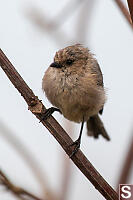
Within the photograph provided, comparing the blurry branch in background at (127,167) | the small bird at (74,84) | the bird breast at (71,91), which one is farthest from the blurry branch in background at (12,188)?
the bird breast at (71,91)

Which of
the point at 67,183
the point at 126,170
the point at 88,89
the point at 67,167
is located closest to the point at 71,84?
the point at 88,89

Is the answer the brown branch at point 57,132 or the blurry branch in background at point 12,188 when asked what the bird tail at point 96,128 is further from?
the blurry branch in background at point 12,188

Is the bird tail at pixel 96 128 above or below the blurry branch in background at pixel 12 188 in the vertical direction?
below

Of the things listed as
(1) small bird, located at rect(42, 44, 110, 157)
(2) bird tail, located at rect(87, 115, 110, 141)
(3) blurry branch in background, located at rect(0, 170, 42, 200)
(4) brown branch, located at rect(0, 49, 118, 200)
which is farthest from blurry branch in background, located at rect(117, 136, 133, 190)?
(2) bird tail, located at rect(87, 115, 110, 141)

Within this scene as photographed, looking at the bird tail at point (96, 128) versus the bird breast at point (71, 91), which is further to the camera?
the bird tail at point (96, 128)

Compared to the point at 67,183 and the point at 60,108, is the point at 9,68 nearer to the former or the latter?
the point at 67,183

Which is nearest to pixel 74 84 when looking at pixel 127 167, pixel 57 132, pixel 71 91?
pixel 71 91
